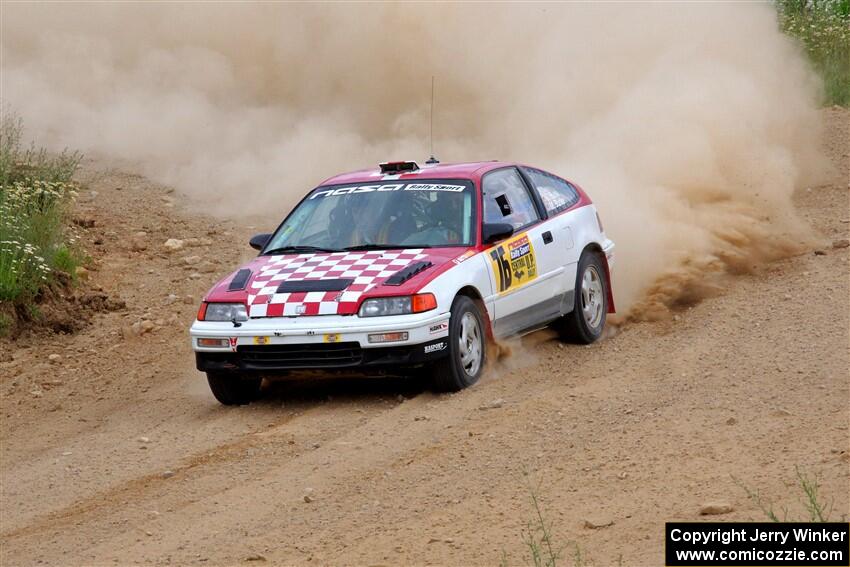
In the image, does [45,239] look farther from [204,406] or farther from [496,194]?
[496,194]

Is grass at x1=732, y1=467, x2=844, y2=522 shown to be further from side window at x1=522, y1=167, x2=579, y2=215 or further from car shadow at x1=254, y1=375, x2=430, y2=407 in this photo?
side window at x1=522, y1=167, x2=579, y2=215

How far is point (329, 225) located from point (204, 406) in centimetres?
149

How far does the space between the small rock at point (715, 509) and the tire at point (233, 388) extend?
12.7ft

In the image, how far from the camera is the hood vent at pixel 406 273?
888 cm

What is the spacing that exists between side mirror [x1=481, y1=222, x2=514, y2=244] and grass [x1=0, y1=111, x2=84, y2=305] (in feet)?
15.1

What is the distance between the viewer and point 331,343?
874 cm

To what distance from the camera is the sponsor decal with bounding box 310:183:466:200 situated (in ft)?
32.4

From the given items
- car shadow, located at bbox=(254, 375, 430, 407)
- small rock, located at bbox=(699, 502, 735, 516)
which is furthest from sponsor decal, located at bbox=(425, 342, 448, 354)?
small rock, located at bbox=(699, 502, 735, 516)

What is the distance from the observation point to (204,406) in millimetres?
9680

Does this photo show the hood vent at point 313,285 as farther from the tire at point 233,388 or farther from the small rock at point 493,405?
the small rock at point 493,405

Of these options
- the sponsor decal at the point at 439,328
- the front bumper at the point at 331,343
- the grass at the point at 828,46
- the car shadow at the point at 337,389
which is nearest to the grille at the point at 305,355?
the front bumper at the point at 331,343

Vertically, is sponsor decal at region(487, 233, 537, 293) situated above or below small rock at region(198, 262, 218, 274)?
above

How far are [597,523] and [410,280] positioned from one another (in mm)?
2953

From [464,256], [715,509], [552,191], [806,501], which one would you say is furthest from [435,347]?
[806,501]
